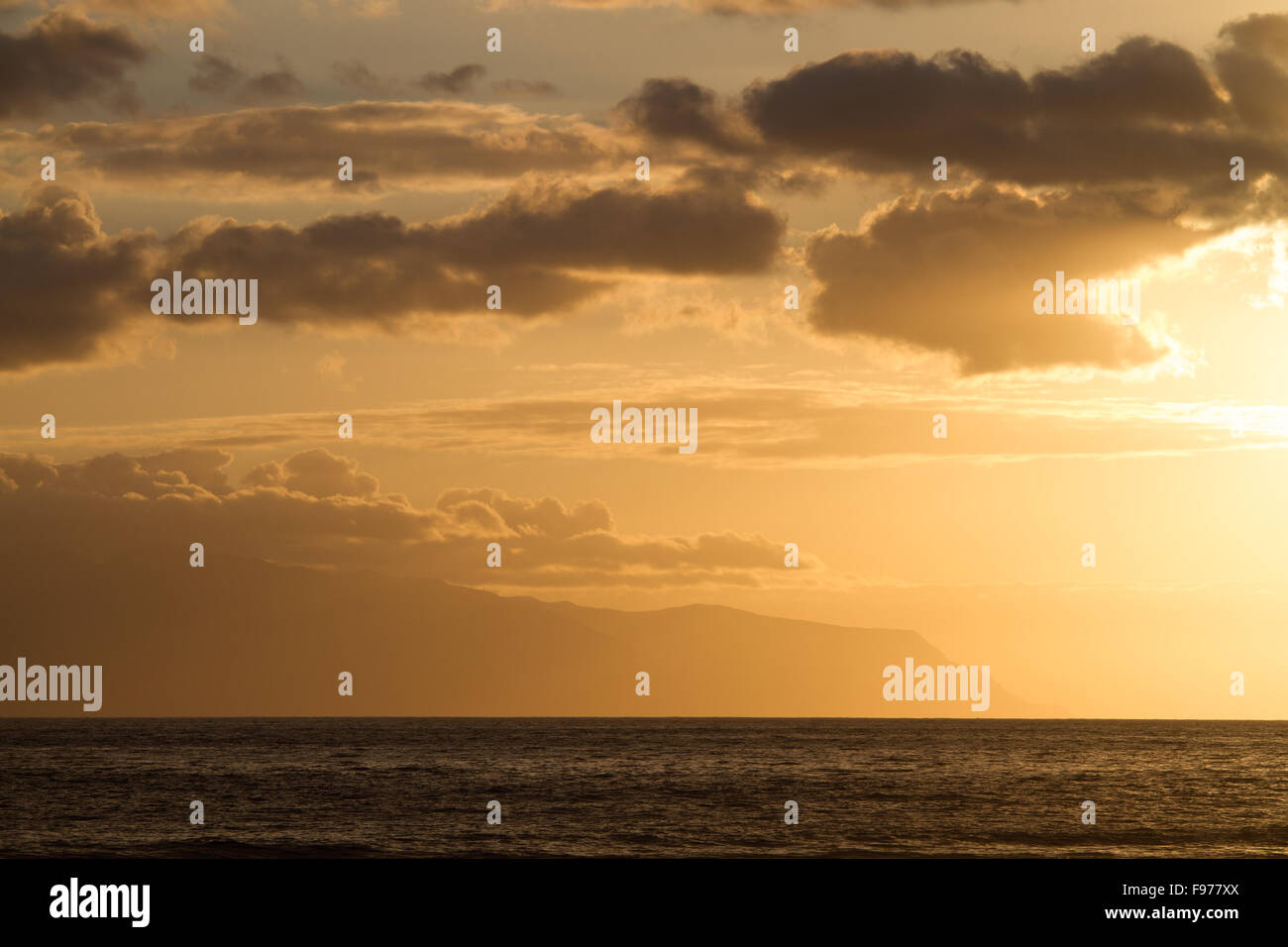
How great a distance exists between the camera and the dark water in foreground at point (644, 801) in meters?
56.2

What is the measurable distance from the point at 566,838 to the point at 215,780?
150 ft

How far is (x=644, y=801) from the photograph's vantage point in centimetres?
7669

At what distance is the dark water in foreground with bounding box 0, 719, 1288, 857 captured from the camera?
5616cm

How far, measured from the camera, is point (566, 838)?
58.3 metres
